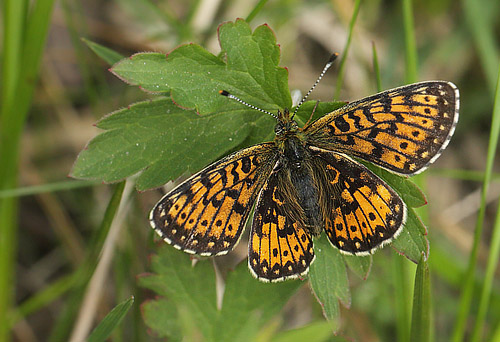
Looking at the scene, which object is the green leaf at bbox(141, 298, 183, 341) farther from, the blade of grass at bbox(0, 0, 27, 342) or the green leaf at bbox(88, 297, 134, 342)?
Result: the blade of grass at bbox(0, 0, 27, 342)

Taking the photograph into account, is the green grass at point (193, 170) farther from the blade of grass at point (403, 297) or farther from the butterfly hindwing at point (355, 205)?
the butterfly hindwing at point (355, 205)

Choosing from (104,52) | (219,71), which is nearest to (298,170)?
(219,71)

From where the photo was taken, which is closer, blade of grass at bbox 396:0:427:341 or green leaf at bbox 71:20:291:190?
green leaf at bbox 71:20:291:190

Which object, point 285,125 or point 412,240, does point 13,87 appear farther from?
point 412,240

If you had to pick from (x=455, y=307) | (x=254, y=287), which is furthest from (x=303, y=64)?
(x=254, y=287)

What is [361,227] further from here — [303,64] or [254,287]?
[303,64]

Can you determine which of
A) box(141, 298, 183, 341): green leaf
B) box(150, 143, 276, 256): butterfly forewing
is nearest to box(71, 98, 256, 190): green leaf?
box(150, 143, 276, 256): butterfly forewing

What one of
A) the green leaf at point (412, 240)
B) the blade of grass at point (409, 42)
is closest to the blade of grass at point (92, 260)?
the green leaf at point (412, 240)
